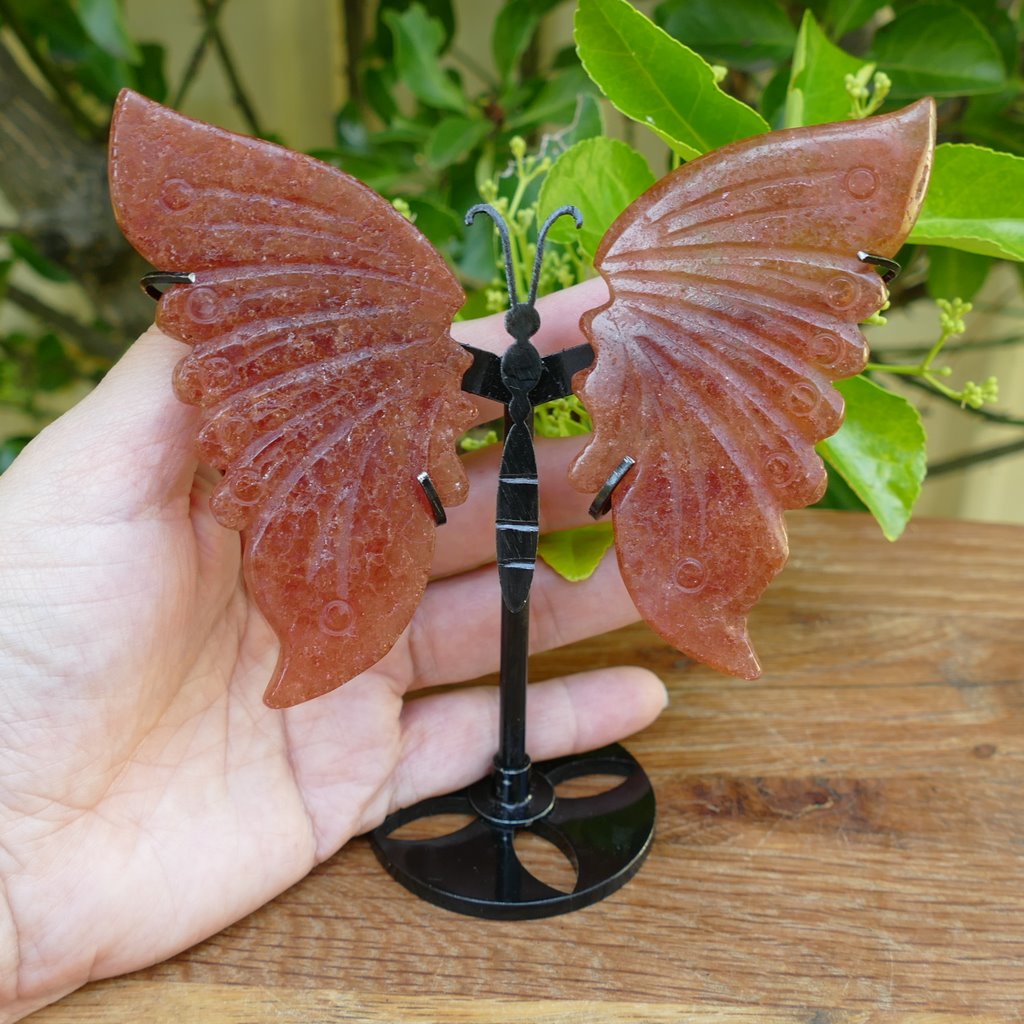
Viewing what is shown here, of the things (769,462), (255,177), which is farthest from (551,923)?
(255,177)

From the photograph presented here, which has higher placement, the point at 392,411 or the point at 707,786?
the point at 392,411

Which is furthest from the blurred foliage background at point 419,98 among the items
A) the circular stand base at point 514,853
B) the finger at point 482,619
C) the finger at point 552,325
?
the circular stand base at point 514,853

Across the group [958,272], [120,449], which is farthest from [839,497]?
[120,449]

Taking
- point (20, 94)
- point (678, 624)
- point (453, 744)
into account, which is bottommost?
point (453, 744)

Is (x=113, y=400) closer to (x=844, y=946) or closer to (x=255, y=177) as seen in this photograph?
(x=255, y=177)

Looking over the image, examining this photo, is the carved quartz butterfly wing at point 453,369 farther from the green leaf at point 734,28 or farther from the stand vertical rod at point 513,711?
the green leaf at point 734,28

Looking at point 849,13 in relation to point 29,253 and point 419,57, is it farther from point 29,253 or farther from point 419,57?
point 29,253
